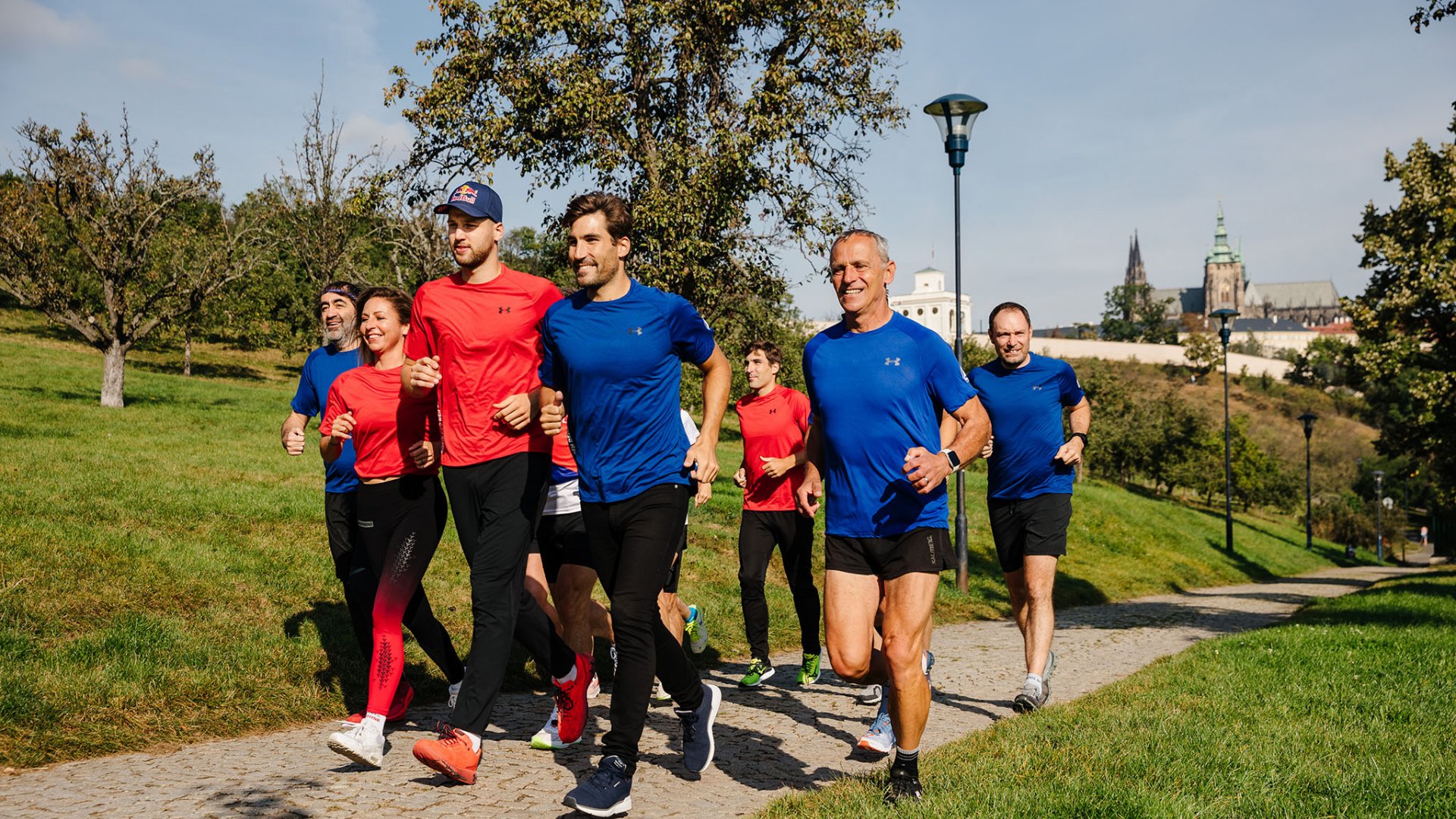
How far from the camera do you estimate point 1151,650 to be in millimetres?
10016

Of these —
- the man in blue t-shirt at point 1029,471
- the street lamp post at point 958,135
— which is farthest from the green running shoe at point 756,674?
the street lamp post at point 958,135

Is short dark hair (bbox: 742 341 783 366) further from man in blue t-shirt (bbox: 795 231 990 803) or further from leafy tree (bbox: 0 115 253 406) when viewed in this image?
leafy tree (bbox: 0 115 253 406)

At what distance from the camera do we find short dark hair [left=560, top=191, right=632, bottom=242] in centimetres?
458

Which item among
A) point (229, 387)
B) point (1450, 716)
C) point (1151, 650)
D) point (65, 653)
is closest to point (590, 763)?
point (65, 653)

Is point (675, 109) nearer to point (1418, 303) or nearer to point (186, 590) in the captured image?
point (186, 590)

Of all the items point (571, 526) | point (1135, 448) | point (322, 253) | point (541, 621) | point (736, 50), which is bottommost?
point (1135, 448)

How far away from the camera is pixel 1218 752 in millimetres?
4875

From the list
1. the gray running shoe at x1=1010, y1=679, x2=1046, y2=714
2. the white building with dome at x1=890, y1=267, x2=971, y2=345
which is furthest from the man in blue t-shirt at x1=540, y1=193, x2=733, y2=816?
the white building with dome at x1=890, y1=267, x2=971, y2=345

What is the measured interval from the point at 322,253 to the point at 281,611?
18.4 metres

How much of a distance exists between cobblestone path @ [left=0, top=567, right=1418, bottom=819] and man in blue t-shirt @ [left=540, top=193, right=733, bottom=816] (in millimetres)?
529

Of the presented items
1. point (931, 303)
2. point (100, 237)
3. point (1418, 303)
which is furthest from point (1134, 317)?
point (100, 237)

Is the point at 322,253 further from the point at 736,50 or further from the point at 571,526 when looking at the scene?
the point at 571,526

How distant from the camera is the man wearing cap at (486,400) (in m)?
4.68

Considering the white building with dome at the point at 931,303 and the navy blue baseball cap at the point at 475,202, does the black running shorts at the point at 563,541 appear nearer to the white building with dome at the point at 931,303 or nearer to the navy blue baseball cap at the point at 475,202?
the navy blue baseball cap at the point at 475,202
